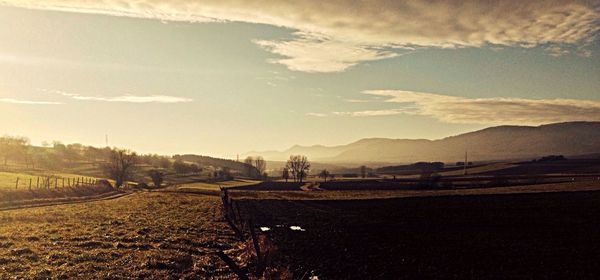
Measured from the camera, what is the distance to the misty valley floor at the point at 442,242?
25094 mm

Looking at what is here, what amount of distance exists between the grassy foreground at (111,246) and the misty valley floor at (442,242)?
577 centimetres

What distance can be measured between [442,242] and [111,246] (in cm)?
2628

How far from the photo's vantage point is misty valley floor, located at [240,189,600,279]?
2509cm

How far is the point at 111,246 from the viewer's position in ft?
91.6

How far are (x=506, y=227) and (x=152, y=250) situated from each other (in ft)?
116

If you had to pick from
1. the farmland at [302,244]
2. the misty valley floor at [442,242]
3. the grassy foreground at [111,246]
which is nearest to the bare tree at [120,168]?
the farmland at [302,244]

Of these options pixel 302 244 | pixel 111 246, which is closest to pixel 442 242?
pixel 302 244

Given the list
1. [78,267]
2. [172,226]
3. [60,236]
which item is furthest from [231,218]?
[78,267]

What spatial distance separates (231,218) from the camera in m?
46.8

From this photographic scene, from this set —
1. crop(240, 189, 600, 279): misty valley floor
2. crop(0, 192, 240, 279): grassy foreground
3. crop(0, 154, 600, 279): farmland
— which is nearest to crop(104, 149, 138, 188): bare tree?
crop(0, 154, 600, 279): farmland

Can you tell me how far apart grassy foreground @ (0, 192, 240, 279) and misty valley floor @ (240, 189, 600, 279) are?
18.9ft

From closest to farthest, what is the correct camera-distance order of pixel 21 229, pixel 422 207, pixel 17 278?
pixel 17 278
pixel 21 229
pixel 422 207

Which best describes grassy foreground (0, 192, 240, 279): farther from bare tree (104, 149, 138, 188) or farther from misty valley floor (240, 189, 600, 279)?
bare tree (104, 149, 138, 188)

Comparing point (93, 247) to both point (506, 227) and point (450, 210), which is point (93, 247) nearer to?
point (506, 227)
